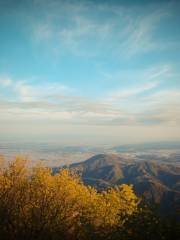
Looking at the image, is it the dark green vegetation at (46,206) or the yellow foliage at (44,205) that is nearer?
the dark green vegetation at (46,206)

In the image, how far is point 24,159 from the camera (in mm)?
39406

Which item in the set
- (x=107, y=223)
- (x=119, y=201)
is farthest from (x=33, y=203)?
(x=119, y=201)

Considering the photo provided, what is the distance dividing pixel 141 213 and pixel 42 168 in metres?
23.3

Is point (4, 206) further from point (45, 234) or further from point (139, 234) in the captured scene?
point (139, 234)

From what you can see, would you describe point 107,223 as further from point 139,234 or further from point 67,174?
point 139,234

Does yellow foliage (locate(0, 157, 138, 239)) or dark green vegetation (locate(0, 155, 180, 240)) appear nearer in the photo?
dark green vegetation (locate(0, 155, 180, 240))

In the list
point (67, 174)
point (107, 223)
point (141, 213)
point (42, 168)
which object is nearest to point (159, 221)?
point (141, 213)

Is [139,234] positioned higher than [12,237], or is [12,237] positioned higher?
[139,234]

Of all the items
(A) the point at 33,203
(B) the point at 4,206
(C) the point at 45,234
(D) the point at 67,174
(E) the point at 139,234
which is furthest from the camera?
(D) the point at 67,174

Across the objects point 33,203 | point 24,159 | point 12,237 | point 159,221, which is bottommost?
point 12,237

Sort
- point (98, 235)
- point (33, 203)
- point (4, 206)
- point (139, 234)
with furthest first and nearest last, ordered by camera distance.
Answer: point (33, 203), point (4, 206), point (98, 235), point (139, 234)

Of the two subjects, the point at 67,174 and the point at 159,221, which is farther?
the point at 67,174

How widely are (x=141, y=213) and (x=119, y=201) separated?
22868 millimetres

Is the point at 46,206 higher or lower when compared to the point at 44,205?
lower
